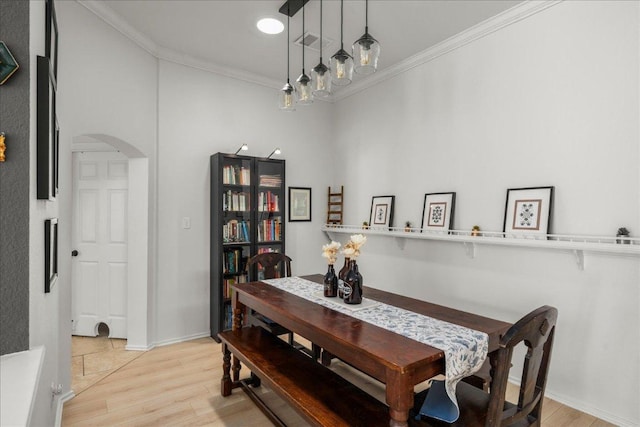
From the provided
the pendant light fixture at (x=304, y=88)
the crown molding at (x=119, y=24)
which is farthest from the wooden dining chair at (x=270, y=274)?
the crown molding at (x=119, y=24)

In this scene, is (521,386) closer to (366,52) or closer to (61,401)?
(366,52)

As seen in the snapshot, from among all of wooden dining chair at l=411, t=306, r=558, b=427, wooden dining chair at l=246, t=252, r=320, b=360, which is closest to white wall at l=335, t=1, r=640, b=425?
wooden dining chair at l=411, t=306, r=558, b=427

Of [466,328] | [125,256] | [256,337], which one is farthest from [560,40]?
[125,256]

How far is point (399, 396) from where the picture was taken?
4.42 ft

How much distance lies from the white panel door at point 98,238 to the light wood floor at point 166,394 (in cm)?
49

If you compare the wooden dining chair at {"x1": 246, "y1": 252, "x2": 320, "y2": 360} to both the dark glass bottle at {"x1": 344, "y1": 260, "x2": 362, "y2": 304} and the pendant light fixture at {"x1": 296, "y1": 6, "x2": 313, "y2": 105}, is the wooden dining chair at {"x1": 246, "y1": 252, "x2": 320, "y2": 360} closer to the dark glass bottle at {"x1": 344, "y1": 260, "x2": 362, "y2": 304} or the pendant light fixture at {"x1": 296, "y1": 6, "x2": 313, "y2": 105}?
the dark glass bottle at {"x1": 344, "y1": 260, "x2": 362, "y2": 304}

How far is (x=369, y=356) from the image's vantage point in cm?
146

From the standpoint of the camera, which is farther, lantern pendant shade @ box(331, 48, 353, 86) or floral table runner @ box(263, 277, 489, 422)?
lantern pendant shade @ box(331, 48, 353, 86)

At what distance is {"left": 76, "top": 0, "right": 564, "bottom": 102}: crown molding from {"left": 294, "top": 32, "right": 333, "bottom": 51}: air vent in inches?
35.3

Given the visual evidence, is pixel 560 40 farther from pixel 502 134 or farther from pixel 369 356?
pixel 369 356

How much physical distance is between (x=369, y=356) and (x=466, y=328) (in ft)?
1.91

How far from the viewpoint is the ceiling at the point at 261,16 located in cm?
272

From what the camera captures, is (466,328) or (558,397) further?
(558,397)

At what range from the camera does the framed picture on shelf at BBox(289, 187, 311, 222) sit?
14.4 feet
